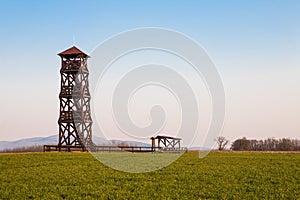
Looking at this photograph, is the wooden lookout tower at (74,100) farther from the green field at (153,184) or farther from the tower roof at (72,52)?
the green field at (153,184)

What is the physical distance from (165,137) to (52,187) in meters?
35.8

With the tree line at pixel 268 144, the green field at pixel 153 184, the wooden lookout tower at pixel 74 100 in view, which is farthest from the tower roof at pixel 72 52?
the tree line at pixel 268 144

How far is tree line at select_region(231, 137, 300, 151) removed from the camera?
96.7 metres

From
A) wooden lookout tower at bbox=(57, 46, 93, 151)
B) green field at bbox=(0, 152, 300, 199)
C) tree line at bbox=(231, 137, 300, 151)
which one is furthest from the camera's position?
tree line at bbox=(231, 137, 300, 151)

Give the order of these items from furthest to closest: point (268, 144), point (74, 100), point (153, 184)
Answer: point (268, 144) < point (74, 100) < point (153, 184)

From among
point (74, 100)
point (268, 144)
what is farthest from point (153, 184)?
point (268, 144)

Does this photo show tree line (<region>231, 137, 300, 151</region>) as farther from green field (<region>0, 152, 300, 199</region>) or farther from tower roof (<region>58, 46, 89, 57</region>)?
green field (<region>0, 152, 300, 199</region>)

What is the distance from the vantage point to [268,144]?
367 feet

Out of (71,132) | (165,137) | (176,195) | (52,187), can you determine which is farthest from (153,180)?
(71,132)

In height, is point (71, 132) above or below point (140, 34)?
below

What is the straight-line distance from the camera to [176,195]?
16.5 m

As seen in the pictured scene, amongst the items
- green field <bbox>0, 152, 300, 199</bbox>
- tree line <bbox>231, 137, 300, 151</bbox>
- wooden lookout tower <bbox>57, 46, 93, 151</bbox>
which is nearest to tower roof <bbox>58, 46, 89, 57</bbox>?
wooden lookout tower <bbox>57, 46, 93, 151</bbox>

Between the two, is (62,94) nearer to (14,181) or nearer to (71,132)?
(71,132)

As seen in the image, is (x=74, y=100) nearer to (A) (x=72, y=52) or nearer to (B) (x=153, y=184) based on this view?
(A) (x=72, y=52)
